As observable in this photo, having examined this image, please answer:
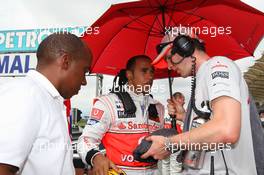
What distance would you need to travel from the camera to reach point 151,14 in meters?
3.52

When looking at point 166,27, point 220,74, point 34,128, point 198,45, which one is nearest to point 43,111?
point 34,128

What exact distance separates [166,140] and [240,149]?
46 cm

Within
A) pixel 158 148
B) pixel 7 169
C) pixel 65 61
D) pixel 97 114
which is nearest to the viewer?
pixel 7 169

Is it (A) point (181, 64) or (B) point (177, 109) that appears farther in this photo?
(B) point (177, 109)

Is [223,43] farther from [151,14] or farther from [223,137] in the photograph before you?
[223,137]

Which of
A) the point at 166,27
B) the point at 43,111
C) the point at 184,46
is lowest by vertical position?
the point at 43,111

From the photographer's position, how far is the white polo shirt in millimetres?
1387

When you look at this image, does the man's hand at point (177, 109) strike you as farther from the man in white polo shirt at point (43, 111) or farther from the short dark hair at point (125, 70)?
the man in white polo shirt at point (43, 111)

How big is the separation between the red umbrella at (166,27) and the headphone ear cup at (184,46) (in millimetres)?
847

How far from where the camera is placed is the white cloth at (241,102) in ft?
6.31

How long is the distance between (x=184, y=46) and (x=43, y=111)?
1152 millimetres

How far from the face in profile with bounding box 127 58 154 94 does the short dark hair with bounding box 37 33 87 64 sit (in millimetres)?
1580

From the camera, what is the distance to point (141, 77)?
344 centimetres

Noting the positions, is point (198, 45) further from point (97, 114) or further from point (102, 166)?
point (97, 114)
